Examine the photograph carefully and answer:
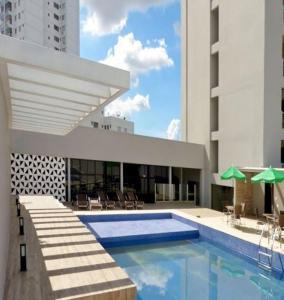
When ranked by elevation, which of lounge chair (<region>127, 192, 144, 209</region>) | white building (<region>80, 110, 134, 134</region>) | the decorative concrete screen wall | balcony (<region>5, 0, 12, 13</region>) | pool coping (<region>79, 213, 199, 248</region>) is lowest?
pool coping (<region>79, 213, 199, 248</region>)

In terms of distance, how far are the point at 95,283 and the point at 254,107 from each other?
47.6 ft

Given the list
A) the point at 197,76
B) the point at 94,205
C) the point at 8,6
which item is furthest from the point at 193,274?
the point at 8,6

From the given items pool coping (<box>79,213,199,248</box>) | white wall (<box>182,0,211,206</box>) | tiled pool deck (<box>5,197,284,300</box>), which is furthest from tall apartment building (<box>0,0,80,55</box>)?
tiled pool deck (<box>5,197,284,300</box>)

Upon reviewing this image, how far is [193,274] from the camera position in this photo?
10000 mm

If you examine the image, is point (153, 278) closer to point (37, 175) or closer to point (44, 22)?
point (37, 175)

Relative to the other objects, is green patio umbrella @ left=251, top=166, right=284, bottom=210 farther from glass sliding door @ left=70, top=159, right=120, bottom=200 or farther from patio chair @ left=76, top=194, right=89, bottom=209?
glass sliding door @ left=70, top=159, right=120, bottom=200

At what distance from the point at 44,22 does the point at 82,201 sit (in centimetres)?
5329

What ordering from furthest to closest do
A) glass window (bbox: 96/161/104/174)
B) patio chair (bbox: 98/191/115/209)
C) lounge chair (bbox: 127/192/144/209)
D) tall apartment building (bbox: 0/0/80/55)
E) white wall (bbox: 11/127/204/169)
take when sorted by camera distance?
tall apartment building (bbox: 0/0/80/55) < glass window (bbox: 96/161/104/174) < lounge chair (bbox: 127/192/144/209) < patio chair (bbox: 98/191/115/209) < white wall (bbox: 11/127/204/169)

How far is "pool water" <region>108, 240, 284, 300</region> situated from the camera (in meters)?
8.55

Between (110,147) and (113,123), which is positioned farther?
(113,123)

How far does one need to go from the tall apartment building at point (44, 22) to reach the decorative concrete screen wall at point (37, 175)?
46061 millimetres

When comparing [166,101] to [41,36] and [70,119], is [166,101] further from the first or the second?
[41,36]

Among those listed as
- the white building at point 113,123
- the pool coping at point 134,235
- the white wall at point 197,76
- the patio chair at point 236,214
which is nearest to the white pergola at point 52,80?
the pool coping at point 134,235

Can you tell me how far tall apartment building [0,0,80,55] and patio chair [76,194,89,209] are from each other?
4752 centimetres
